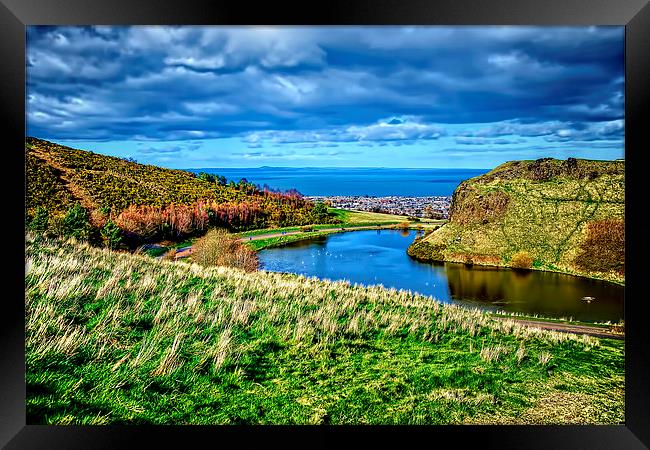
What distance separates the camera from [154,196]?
21.2 feet

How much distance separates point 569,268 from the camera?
5.37 m

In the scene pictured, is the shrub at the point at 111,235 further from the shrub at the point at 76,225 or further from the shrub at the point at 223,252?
the shrub at the point at 223,252

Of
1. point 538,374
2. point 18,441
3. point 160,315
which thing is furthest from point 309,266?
point 18,441

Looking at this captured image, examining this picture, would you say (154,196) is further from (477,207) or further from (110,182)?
(477,207)

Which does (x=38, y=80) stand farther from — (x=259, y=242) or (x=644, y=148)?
(x=644, y=148)

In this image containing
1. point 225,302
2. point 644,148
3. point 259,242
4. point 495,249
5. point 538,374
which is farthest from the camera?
point 259,242

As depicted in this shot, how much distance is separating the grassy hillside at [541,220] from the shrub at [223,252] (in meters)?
2.39

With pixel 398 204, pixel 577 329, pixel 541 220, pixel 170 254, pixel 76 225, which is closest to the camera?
pixel 577 329

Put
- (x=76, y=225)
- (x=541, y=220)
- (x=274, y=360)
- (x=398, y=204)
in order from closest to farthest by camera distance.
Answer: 1. (x=274, y=360)
2. (x=541, y=220)
3. (x=76, y=225)
4. (x=398, y=204)

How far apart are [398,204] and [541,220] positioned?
183 centimetres

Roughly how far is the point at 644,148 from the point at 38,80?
17.6 feet

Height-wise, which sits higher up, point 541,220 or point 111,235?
point 541,220

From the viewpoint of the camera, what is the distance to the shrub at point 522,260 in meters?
5.44
